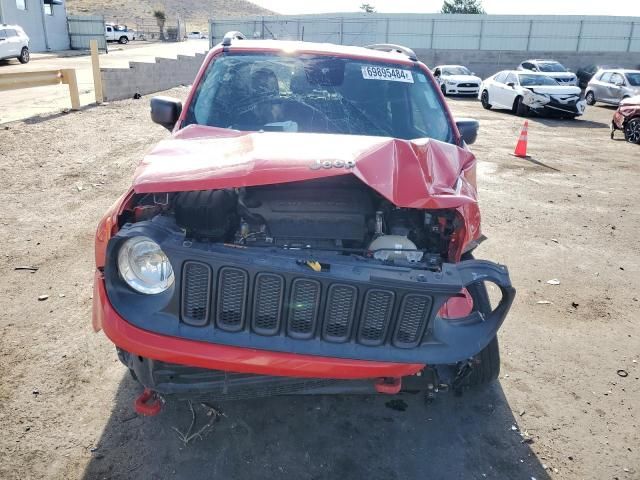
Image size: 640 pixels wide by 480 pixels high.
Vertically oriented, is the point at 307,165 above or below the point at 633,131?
above

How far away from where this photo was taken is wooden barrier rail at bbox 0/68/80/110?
1032cm

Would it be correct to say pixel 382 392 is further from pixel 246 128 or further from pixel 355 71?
pixel 355 71

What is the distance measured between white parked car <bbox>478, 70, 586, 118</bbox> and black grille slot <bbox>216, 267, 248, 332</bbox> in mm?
16661

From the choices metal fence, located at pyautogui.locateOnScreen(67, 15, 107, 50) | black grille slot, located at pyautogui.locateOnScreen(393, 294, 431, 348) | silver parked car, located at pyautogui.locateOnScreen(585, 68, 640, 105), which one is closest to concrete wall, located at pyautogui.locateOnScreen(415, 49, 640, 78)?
silver parked car, located at pyautogui.locateOnScreen(585, 68, 640, 105)

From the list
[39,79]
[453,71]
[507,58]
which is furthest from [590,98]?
[39,79]

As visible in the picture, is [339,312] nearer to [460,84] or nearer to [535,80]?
[535,80]

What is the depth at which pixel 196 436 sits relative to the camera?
2.69m

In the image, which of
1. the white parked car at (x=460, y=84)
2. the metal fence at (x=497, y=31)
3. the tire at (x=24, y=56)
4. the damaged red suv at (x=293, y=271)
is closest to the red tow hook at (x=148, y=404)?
the damaged red suv at (x=293, y=271)

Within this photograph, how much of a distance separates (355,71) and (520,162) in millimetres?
7303

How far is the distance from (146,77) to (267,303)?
1627cm


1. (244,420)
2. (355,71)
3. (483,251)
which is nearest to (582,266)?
(483,251)

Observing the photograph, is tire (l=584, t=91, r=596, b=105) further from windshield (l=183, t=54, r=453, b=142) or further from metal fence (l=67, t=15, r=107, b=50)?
metal fence (l=67, t=15, r=107, b=50)

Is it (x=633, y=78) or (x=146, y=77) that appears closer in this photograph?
(x=146, y=77)

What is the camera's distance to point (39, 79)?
11508mm
